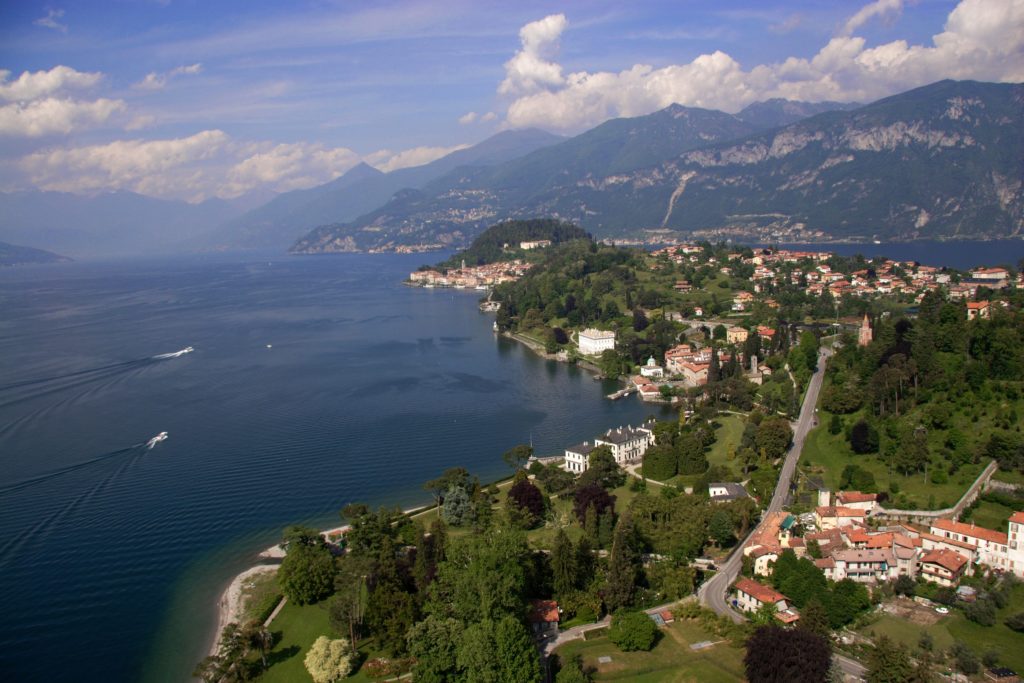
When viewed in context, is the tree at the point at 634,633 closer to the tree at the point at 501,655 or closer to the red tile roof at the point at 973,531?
the tree at the point at 501,655

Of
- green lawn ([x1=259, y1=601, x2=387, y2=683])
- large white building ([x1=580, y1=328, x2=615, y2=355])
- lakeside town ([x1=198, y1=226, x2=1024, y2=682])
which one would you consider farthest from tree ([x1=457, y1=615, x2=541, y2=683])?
large white building ([x1=580, y1=328, x2=615, y2=355])

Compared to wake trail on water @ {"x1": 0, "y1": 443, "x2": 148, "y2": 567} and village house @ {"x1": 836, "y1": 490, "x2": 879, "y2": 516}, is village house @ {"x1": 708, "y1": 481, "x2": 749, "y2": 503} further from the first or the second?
wake trail on water @ {"x1": 0, "y1": 443, "x2": 148, "y2": 567}

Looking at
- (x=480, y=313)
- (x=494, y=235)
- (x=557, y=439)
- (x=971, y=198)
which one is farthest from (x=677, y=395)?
(x=971, y=198)

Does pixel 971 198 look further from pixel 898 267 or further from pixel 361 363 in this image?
pixel 361 363

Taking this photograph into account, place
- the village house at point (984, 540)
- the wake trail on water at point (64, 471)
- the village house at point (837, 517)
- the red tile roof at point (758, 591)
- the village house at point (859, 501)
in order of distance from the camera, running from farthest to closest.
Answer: the wake trail on water at point (64, 471) < the village house at point (859, 501) < the village house at point (837, 517) < the village house at point (984, 540) < the red tile roof at point (758, 591)

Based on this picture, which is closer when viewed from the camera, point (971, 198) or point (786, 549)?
point (786, 549)

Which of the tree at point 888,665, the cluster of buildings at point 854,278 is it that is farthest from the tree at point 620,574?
the cluster of buildings at point 854,278
